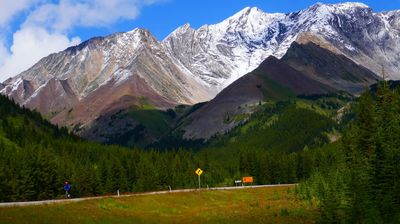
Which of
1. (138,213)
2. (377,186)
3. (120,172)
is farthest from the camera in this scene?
(120,172)

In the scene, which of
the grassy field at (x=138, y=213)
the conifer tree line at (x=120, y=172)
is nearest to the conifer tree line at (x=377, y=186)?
the grassy field at (x=138, y=213)

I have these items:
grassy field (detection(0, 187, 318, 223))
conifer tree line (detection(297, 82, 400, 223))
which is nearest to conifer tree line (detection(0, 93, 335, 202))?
grassy field (detection(0, 187, 318, 223))

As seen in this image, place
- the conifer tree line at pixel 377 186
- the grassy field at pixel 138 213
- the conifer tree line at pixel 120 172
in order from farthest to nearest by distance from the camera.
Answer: the conifer tree line at pixel 120 172
the grassy field at pixel 138 213
the conifer tree line at pixel 377 186

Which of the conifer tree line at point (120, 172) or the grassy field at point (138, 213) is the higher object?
the conifer tree line at point (120, 172)

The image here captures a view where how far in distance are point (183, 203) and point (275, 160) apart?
106m

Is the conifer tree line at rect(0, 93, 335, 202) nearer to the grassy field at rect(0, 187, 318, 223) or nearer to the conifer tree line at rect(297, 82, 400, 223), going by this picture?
the grassy field at rect(0, 187, 318, 223)

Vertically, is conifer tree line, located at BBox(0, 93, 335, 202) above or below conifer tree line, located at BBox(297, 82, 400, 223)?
above

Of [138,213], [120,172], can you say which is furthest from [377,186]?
[120,172]

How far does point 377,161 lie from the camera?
48938 millimetres

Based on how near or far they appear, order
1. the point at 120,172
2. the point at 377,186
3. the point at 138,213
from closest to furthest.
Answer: the point at 377,186 < the point at 138,213 < the point at 120,172

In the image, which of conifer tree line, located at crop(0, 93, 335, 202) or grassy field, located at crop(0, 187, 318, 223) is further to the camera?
conifer tree line, located at crop(0, 93, 335, 202)

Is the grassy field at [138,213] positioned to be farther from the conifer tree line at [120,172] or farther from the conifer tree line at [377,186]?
the conifer tree line at [120,172]

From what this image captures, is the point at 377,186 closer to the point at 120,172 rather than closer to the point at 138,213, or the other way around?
the point at 138,213

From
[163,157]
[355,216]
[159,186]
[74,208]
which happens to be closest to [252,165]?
[163,157]
